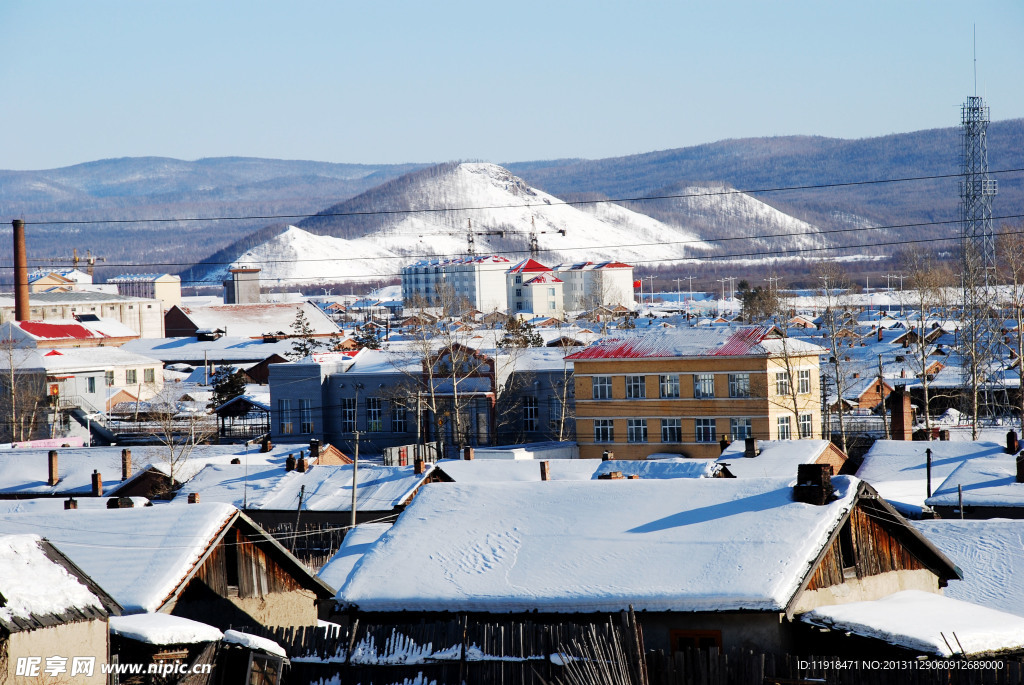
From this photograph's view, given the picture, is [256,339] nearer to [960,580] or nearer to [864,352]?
[864,352]

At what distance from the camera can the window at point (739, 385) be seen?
134 ft

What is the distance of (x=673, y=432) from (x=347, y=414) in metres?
13.0

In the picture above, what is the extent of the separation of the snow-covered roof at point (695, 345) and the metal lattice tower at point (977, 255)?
7743 mm

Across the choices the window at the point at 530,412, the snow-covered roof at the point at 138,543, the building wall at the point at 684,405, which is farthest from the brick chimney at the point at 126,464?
the window at the point at 530,412

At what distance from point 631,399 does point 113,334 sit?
55495 mm

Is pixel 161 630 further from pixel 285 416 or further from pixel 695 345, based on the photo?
pixel 285 416

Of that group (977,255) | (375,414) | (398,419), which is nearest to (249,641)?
(398,419)

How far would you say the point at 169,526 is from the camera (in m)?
15.9

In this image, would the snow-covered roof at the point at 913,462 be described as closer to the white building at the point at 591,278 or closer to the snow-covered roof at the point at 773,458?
the snow-covered roof at the point at 773,458

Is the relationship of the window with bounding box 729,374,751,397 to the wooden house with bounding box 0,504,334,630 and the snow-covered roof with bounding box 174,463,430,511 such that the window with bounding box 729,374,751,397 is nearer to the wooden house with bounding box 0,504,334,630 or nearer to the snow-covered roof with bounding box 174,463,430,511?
the snow-covered roof with bounding box 174,463,430,511

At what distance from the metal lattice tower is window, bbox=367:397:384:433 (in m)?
21.3

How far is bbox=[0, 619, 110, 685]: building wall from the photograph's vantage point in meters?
9.27

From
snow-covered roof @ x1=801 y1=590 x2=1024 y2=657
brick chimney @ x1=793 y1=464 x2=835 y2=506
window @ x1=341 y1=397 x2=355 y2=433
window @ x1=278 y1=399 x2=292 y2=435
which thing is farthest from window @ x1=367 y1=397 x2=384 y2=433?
snow-covered roof @ x1=801 y1=590 x2=1024 y2=657

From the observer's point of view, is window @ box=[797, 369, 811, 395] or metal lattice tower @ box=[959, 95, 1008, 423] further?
metal lattice tower @ box=[959, 95, 1008, 423]
